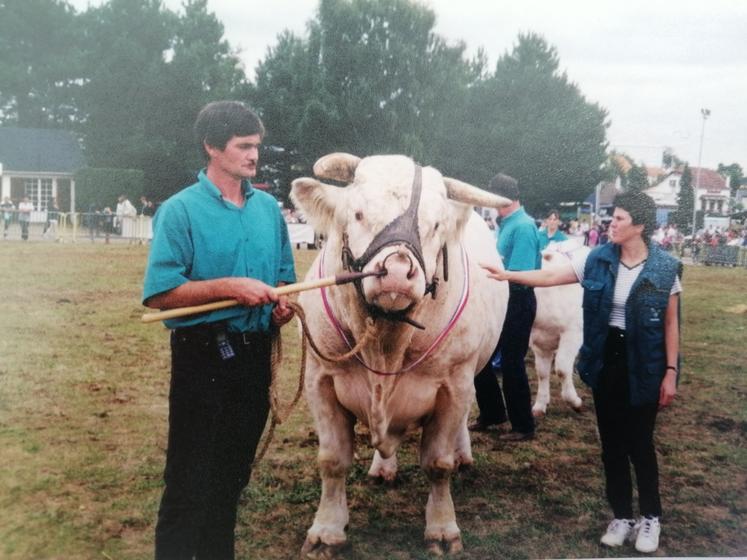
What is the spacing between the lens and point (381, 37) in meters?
4.04

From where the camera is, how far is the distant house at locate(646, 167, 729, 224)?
14.1 feet

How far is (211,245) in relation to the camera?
8.80 ft

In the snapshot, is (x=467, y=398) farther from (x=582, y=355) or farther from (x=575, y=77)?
(x=575, y=77)

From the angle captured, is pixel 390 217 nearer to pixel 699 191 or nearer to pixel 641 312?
pixel 641 312

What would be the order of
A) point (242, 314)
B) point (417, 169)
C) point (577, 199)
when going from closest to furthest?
point (242, 314)
point (417, 169)
point (577, 199)

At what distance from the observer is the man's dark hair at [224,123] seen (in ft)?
8.80

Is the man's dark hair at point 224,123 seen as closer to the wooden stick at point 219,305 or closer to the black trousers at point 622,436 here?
the wooden stick at point 219,305

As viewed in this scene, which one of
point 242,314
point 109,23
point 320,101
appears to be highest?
point 109,23

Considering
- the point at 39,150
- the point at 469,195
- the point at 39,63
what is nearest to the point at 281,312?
the point at 469,195

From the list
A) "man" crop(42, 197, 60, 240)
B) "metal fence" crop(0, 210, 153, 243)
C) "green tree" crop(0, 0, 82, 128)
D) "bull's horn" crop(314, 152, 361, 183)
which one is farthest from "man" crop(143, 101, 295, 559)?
"man" crop(42, 197, 60, 240)

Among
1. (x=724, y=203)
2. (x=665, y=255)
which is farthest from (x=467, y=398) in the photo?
(x=724, y=203)

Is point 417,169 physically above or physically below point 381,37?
below

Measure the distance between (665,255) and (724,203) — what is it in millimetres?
1294

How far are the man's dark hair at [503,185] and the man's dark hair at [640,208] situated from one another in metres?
1.47
